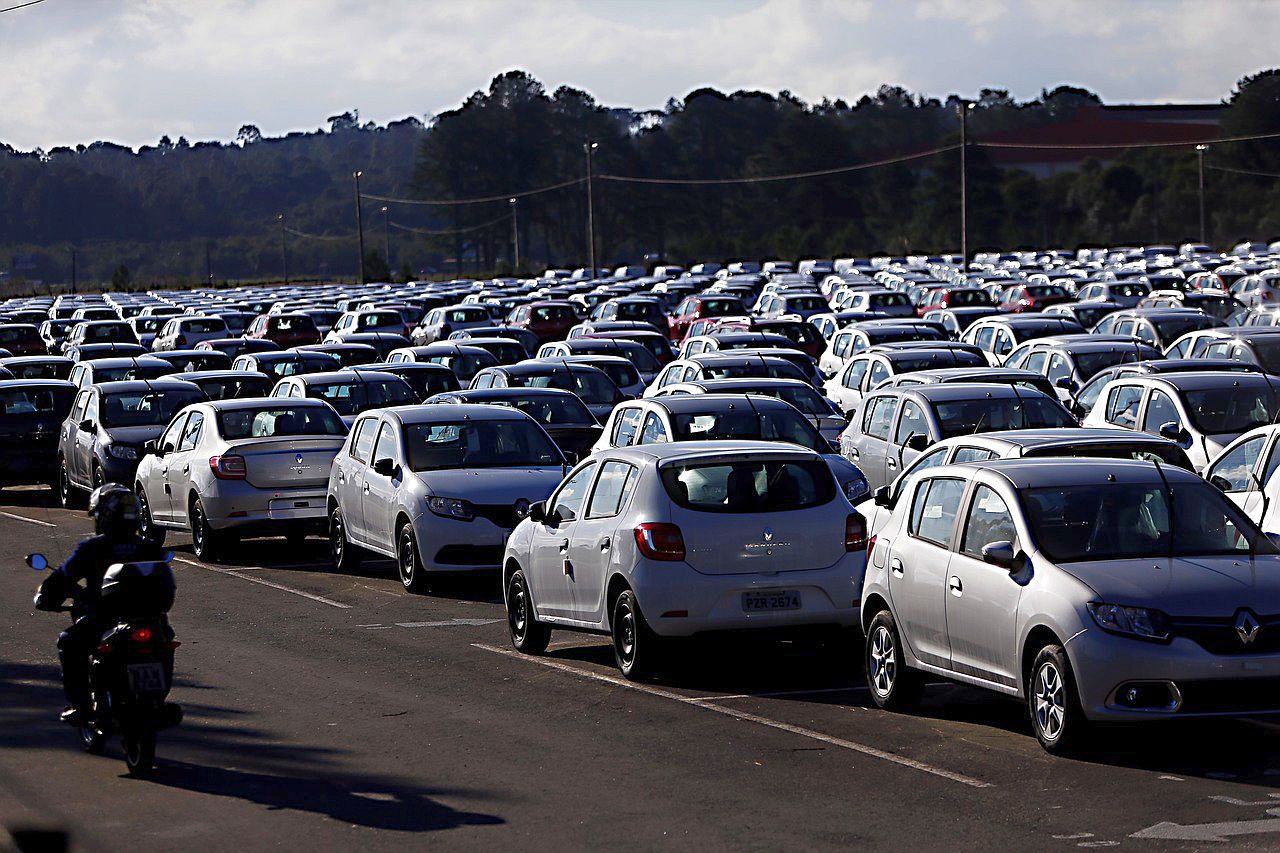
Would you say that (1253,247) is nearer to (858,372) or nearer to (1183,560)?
(858,372)

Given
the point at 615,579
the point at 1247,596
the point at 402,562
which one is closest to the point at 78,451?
the point at 402,562

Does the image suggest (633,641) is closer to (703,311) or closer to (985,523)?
(985,523)

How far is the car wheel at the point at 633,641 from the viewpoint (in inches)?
483

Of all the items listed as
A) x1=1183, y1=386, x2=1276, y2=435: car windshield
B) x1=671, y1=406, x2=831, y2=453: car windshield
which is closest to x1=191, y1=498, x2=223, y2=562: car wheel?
x1=671, y1=406, x2=831, y2=453: car windshield

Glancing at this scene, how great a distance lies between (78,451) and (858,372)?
35.2 feet

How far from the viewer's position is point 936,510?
11.2 metres

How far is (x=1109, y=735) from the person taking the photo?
1016 cm

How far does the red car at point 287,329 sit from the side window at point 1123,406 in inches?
1248

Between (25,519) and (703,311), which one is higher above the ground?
(703,311)

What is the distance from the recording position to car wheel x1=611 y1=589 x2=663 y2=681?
12.3 metres

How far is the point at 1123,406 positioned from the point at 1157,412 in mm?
604

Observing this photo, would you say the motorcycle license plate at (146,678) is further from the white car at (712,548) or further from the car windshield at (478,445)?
the car windshield at (478,445)

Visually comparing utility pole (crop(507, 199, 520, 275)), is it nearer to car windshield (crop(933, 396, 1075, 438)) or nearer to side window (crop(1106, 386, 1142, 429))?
side window (crop(1106, 386, 1142, 429))

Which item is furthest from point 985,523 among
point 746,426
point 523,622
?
point 746,426
